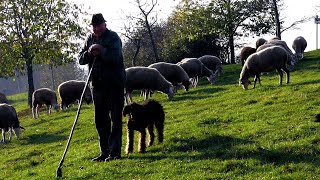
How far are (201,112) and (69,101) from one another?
1376cm

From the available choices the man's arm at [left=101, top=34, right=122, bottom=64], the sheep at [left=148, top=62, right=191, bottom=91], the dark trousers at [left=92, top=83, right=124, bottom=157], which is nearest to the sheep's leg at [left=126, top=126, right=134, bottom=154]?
the dark trousers at [left=92, top=83, right=124, bottom=157]

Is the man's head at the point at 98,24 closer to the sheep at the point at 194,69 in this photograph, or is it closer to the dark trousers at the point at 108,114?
the dark trousers at the point at 108,114

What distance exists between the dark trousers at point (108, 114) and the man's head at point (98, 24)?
1244 millimetres

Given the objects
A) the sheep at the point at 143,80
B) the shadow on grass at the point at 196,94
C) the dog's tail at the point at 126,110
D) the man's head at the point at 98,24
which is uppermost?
the man's head at the point at 98,24

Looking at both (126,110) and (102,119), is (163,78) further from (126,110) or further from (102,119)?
(102,119)

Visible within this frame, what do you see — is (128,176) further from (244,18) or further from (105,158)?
(244,18)

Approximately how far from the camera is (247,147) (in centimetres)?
995

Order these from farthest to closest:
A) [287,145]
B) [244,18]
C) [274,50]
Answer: [244,18] < [274,50] < [287,145]

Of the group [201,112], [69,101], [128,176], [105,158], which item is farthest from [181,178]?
[69,101]

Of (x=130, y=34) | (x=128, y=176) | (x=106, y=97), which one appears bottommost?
(x=128, y=176)

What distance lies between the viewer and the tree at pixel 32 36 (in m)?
36.4

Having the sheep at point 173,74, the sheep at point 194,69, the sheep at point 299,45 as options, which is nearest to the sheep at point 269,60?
the sheep at point 173,74

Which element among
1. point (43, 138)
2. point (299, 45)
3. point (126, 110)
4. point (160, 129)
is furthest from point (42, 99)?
point (299, 45)

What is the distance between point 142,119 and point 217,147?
208 cm
